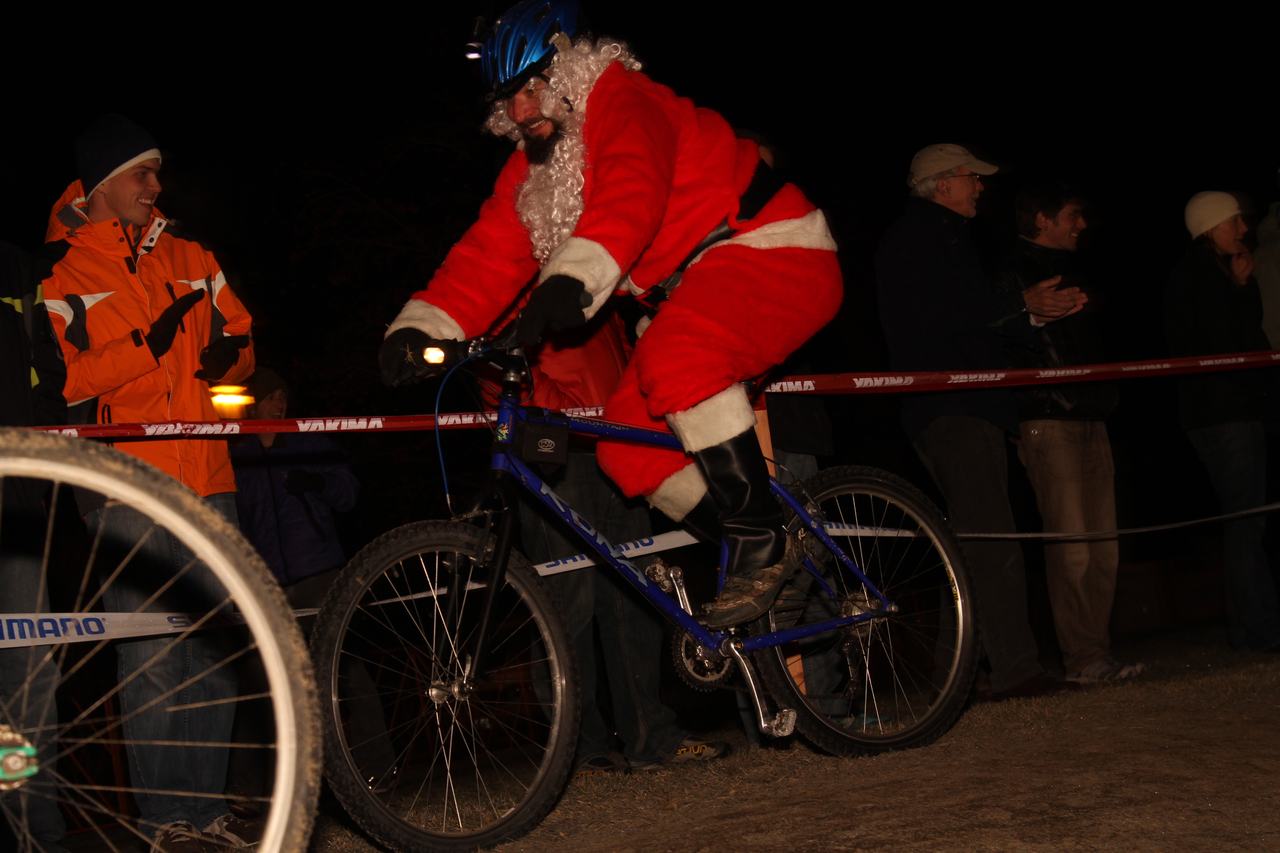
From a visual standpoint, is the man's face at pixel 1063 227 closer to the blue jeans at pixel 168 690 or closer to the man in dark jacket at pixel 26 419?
the blue jeans at pixel 168 690

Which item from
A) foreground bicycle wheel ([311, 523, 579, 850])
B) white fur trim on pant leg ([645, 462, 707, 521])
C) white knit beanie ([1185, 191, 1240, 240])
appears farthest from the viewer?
white knit beanie ([1185, 191, 1240, 240])

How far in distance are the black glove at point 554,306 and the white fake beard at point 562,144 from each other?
544mm

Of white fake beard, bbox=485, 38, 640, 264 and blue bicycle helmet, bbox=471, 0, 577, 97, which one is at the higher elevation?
blue bicycle helmet, bbox=471, 0, 577, 97

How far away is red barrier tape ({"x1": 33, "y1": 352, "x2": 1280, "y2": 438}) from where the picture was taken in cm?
389

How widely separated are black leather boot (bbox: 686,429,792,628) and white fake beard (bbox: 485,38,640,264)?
2.60 feet

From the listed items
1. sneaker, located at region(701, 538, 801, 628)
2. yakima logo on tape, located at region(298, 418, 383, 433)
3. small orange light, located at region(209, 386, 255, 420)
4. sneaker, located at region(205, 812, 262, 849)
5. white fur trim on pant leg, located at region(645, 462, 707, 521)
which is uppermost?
small orange light, located at region(209, 386, 255, 420)

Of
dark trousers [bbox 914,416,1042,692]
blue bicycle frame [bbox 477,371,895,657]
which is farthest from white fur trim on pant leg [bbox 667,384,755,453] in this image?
dark trousers [bbox 914,416,1042,692]

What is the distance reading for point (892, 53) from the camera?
15922mm

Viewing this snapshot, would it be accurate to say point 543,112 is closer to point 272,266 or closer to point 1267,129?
point 272,266

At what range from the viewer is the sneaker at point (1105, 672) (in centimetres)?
564

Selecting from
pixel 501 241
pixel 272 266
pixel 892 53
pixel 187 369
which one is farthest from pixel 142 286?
pixel 892 53

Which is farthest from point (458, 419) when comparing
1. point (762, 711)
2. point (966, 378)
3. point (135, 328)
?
point (966, 378)

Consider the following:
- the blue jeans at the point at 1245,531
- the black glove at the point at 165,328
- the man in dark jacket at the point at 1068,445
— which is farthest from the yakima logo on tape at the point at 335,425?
the blue jeans at the point at 1245,531

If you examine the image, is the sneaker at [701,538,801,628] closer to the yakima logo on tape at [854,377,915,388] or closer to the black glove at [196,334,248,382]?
the yakima logo on tape at [854,377,915,388]
